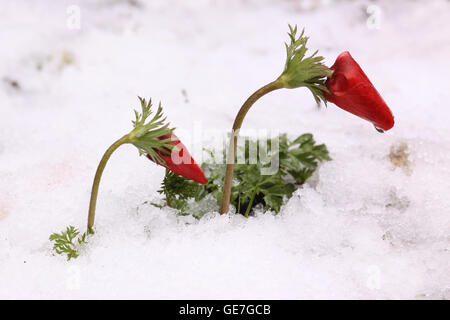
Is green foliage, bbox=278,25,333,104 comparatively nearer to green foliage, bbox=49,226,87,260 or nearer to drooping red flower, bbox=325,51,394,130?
drooping red flower, bbox=325,51,394,130

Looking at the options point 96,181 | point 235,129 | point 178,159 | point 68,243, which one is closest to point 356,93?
point 235,129

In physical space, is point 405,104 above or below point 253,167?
above

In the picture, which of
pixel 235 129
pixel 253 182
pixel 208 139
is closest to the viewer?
pixel 235 129

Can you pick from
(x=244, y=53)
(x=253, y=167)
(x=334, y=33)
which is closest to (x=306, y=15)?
(x=334, y=33)

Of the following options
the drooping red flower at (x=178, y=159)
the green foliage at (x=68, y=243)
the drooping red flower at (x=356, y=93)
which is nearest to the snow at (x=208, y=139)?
the green foliage at (x=68, y=243)

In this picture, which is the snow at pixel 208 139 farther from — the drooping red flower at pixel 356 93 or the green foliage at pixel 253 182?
the drooping red flower at pixel 356 93

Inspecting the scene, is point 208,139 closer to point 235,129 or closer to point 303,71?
point 235,129
